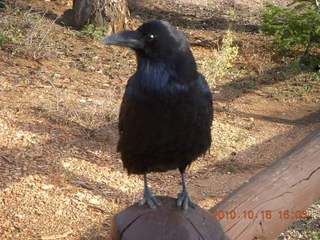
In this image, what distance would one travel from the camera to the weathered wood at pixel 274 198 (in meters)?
2.43

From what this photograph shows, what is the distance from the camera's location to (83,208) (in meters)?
4.35

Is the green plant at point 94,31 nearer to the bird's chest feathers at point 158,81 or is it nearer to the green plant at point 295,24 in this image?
the green plant at point 295,24

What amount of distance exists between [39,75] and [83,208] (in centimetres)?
307

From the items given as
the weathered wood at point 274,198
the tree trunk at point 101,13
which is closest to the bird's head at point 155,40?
the weathered wood at point 274,198

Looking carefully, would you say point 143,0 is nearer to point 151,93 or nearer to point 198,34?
point 198,34

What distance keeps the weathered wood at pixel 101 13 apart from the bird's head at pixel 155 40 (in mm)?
6709

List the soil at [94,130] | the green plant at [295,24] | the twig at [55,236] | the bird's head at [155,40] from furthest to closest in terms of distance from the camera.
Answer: the green plant at [295,24] → the soil at [94,130] → the twig at [55,236] → the bird's head at [155,40]

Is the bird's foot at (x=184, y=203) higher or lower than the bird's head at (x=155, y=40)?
lower

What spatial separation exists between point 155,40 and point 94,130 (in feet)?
11.3

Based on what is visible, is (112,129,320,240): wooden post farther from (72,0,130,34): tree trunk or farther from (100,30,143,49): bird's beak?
(72,0,130,34): tree trunk

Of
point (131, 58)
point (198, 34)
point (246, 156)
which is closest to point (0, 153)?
point (246, 156)

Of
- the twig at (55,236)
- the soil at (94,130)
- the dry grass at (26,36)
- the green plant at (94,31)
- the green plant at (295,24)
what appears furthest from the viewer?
the green plant at (94,31)

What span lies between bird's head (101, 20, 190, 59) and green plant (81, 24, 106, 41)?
6.53 metres

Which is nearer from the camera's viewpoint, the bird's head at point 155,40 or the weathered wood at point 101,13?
the bird's head at point 155,40
